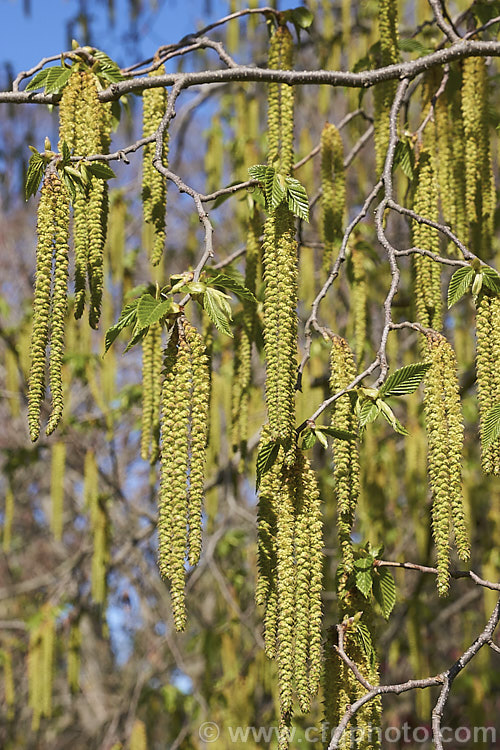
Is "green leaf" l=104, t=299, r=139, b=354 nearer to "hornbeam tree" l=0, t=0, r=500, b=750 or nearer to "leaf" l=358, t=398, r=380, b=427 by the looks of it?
"hornbeam tree" l=0, t=0, r=500, b=750

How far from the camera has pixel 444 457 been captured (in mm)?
1737

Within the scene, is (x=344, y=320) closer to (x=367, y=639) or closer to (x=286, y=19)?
(x=286, y=19)

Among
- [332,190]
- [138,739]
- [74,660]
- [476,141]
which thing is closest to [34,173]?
[332,190]

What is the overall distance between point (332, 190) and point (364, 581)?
1.52 metres

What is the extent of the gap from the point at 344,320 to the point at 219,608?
2.37 m

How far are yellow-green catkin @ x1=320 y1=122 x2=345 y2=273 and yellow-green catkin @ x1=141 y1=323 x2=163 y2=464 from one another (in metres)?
0.71

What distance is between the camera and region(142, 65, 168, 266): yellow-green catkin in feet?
7.22

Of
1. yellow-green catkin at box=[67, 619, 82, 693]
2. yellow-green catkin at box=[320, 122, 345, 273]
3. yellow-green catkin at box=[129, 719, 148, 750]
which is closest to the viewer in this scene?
yellow-green catkin at box=[320, 122, 345, 273]

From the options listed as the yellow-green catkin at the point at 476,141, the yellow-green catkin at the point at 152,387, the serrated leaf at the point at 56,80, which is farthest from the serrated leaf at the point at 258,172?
the yellow-green catkin at the point at 476,141

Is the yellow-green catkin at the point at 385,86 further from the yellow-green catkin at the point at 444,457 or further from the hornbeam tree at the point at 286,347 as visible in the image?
the yellow-green catkin at the point at 444,457

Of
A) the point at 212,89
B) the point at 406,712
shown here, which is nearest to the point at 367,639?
the point at 212,89

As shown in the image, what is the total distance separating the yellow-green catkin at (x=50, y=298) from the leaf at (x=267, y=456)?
1.43ft

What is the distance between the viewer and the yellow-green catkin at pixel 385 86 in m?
2.69

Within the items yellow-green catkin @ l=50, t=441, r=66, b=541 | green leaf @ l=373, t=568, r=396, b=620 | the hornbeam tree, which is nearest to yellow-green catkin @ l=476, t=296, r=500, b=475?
the hornbeam tree
